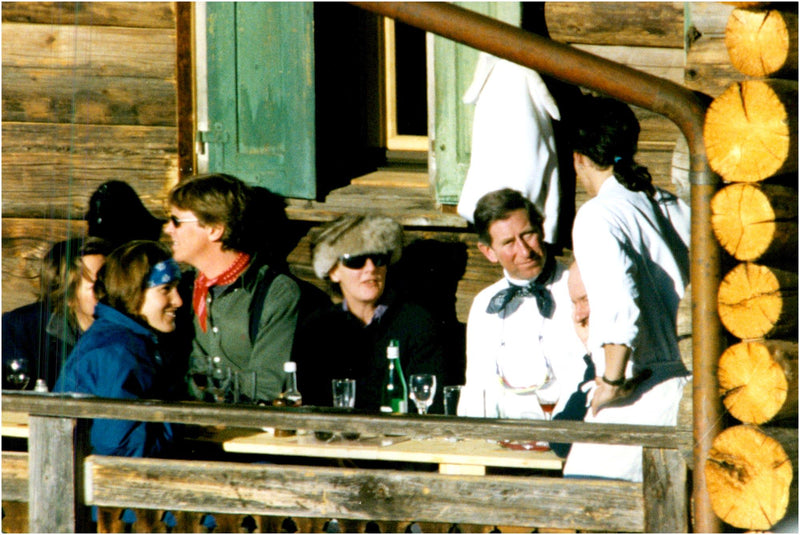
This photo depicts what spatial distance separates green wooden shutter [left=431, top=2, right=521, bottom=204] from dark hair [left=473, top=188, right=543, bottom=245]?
0.80 m

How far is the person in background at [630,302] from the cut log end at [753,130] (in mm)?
799

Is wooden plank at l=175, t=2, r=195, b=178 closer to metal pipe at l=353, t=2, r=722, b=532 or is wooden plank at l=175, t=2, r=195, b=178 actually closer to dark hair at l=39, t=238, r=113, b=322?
dark hair at l=39, t=238, r=113, b=322

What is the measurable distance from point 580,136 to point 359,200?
1.89 m

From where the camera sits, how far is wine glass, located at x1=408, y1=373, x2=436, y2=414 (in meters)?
5.64

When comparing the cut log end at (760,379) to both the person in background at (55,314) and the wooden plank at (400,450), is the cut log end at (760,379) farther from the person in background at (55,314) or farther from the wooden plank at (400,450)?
the person in background at (55,314)

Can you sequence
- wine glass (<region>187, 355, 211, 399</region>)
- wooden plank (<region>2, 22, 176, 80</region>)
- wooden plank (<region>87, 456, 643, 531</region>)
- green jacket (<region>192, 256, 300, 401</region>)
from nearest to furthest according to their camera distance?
wooden plank (<region>87, 456, 643, 531</region>)
wine glass (<region>187, 355, 211, 399</region>)
green jacket (<region>192, 256, 300, 401</region>)
wooden plank (<region>2, 22, 176, 80</region>)

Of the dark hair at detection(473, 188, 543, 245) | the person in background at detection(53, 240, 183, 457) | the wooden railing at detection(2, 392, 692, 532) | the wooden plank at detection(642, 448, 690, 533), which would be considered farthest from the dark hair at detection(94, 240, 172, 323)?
the wooden plank at detection(642, 448, 690, 533)

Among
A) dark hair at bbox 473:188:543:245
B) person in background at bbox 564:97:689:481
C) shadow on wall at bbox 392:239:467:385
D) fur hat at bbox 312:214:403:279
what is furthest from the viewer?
shadow on wall at bbox 392:239:467:385

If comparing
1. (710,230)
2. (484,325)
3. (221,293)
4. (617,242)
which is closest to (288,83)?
(221,293)

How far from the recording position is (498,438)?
15.3 feet

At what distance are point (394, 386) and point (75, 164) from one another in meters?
2.43

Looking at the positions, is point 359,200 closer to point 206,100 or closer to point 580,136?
point 206,100

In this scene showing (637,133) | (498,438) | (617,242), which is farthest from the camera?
(637,133)

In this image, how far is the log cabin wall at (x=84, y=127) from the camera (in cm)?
702
